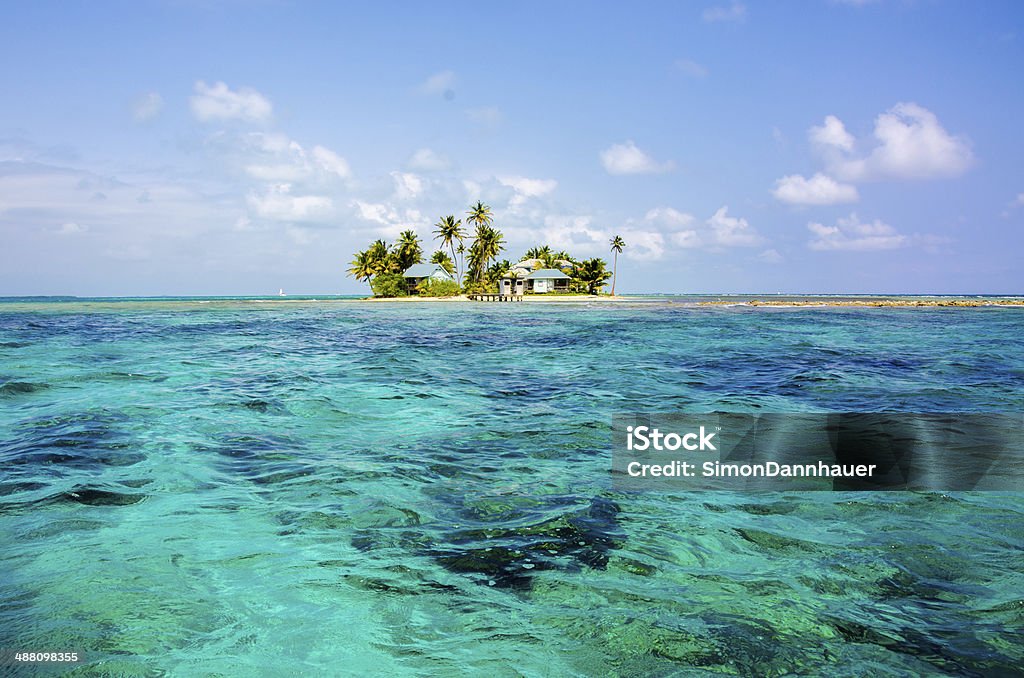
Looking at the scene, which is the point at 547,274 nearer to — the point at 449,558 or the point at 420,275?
the point at 420,275

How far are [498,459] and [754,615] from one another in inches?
162

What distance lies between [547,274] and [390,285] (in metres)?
25.9

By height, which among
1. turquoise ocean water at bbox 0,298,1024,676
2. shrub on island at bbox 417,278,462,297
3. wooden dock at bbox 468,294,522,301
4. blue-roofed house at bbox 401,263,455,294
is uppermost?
blue-roofed house at bbox 401,263,455,294

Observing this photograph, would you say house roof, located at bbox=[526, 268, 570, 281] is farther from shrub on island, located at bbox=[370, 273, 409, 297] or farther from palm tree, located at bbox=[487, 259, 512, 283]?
shrub on island, located at bbox=[370, 273, 409, 297]

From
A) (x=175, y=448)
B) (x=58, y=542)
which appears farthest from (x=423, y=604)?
(x=175, y=448)

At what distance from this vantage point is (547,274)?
323ft

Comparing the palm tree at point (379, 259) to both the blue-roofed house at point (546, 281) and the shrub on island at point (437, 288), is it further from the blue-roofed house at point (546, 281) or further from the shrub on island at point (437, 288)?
the blue-roofed house at point (546, 281)

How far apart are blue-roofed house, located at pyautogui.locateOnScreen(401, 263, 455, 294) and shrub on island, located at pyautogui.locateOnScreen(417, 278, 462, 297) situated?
0.63 m

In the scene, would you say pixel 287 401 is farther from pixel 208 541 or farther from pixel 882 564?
pixel 882 564

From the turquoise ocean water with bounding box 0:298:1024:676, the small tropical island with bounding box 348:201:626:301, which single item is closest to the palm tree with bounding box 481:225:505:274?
the small tropical island with bounding box 348:201:626:301

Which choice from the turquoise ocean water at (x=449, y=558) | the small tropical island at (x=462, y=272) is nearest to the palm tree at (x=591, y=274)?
the small tropical island at (x=462, y=272)

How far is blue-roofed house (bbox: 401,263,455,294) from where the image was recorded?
95.8 m

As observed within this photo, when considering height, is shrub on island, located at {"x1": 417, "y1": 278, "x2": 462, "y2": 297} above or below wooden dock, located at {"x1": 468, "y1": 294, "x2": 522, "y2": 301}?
above

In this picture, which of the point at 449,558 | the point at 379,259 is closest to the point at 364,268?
the point at 379,259
